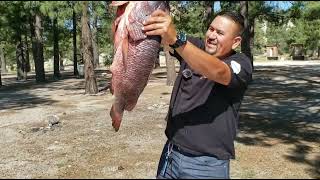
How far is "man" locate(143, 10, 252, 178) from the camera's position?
2.82 meters

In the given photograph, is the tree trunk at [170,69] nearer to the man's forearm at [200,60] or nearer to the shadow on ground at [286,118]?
the shadow on ground at [286,118]

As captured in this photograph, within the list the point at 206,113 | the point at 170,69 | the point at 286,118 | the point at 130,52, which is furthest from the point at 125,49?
the point at 170,69

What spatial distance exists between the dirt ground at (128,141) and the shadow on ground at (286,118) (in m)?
0.02

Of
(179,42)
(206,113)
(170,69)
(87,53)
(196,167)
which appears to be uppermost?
(179,42)

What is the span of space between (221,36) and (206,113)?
0.45m

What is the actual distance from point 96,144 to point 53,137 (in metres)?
1.34

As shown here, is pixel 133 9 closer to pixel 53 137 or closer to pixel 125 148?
pixel 125 148

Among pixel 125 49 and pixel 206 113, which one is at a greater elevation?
pixel 125 49

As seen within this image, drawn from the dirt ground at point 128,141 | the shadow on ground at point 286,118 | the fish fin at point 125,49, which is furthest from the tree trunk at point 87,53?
the fish fin at point 125,49

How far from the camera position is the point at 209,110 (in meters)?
2.92

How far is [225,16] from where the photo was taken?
286cm

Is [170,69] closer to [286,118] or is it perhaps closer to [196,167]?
[286,118]

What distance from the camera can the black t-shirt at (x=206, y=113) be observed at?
9.49ft

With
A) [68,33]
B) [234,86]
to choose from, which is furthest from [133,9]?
[68,33]
